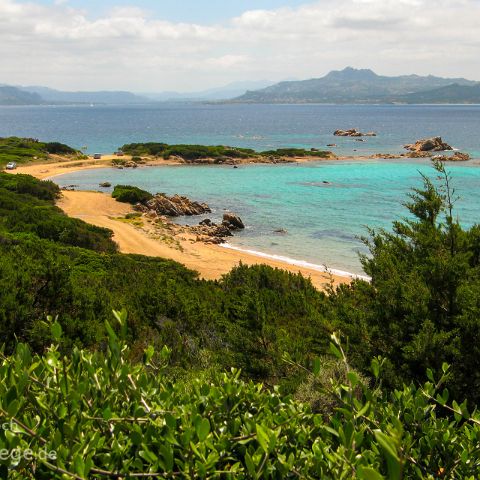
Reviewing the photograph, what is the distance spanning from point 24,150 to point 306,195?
4220 centimetres

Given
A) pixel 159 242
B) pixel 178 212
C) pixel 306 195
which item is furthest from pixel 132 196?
pixel 306 195

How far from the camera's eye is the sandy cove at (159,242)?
25500mm

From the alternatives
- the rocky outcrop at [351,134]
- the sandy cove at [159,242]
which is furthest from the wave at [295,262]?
the rocky outcrop at [351,134]

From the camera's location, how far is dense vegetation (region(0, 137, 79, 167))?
199 ft

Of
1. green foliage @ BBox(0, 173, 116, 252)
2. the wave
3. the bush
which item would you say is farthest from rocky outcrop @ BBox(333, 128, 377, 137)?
green foliage @ BBox(0, 173, 116, 252)

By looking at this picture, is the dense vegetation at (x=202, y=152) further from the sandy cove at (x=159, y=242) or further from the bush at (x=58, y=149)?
the sandy cove at (x=159, y=242)

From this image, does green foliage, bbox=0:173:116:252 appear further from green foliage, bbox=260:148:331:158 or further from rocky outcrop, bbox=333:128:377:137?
rocky outcrop, bbox=333:128:377:137

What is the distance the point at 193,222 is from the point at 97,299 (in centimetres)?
2677

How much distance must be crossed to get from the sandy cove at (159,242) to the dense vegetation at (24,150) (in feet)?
71.9

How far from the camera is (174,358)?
8.78 m

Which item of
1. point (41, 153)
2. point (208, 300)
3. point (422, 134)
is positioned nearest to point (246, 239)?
point (208, 300)

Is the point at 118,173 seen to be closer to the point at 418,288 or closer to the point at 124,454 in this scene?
the point at 418,288

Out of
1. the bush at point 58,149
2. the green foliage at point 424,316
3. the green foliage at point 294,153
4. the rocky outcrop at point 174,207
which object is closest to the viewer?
the green foliage at point 424,316

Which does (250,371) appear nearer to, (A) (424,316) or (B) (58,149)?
(A) (424,316)
